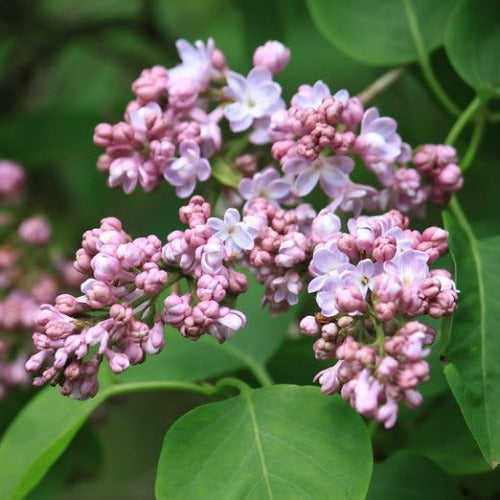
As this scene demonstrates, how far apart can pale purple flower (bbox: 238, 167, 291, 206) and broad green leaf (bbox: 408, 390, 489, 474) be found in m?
0.61

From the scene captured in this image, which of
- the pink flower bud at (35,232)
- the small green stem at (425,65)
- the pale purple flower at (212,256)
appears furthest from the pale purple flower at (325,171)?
the pink flower bud at (35,232)

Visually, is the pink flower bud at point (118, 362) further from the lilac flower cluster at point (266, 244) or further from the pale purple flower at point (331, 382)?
the pale purple flower at point (331, 382)

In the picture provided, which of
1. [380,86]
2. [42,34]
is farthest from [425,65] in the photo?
[42,34]

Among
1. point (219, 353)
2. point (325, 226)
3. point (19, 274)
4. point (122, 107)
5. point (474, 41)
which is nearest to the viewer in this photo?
point (325, 226)

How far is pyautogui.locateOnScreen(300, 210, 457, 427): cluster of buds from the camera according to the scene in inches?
54.3

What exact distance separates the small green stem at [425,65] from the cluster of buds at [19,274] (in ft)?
3.44

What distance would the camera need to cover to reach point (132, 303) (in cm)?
157

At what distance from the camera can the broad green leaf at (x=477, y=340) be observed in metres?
1.51

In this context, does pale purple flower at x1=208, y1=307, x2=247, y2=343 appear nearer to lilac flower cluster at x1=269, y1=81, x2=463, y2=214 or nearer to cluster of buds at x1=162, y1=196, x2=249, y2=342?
cluster of buds at x1=162, y1=196, x2=249, y2=342

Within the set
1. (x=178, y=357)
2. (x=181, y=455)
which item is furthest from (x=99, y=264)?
(x=178, y=357)

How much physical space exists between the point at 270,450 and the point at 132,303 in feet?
→ 1.04

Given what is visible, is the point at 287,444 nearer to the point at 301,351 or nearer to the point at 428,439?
the point at 428,439

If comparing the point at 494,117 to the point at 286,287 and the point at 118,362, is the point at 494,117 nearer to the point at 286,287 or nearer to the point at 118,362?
the point at 286,287

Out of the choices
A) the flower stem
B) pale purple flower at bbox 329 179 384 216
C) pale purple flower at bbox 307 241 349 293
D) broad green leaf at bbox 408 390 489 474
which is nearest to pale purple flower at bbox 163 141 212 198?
pale purple flower at bbox 329 179 384 216
